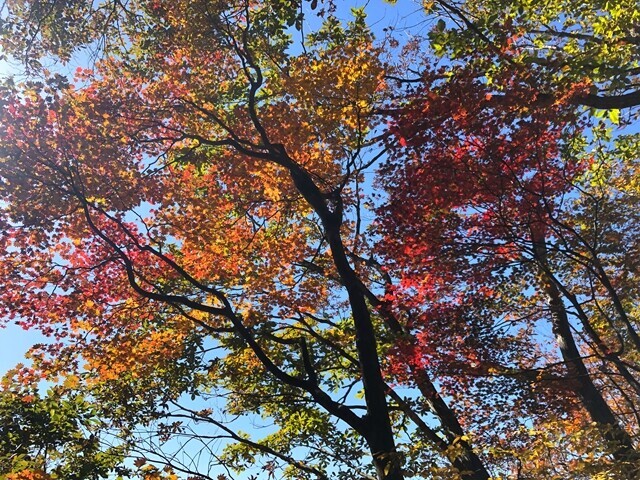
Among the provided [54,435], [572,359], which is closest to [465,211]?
[572,359]

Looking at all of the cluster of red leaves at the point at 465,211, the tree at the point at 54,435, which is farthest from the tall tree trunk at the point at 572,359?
the tree at the point at 54,435

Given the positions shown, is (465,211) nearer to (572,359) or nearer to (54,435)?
(572,359)

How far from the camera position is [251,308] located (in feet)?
38.9

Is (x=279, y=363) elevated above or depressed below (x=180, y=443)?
above

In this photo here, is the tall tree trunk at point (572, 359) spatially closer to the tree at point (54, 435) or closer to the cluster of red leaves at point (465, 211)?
the cluster of red leaves at point (465, 211)

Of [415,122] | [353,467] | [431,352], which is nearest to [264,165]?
[415,122]

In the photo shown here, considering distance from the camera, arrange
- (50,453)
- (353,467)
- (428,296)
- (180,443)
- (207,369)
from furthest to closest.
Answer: (207,369) → (353,467) → (428,296) → (50,453) → (180,443)


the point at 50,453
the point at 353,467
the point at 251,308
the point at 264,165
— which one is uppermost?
the point at 264,165

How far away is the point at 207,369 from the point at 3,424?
173 inches

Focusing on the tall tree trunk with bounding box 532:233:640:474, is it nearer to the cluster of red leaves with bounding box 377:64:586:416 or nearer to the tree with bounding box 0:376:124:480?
the cluster of red leaves with bounding box 377:64:586:416

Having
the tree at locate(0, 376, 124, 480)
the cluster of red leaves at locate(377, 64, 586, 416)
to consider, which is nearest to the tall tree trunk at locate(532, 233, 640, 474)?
the cluster of red leaves at locate(377, 64, 586, 416)

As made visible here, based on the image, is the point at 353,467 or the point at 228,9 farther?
the point at 353,467

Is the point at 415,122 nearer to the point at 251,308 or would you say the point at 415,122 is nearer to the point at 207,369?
the point at 251,308

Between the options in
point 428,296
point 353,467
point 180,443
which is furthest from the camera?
point 353,467
